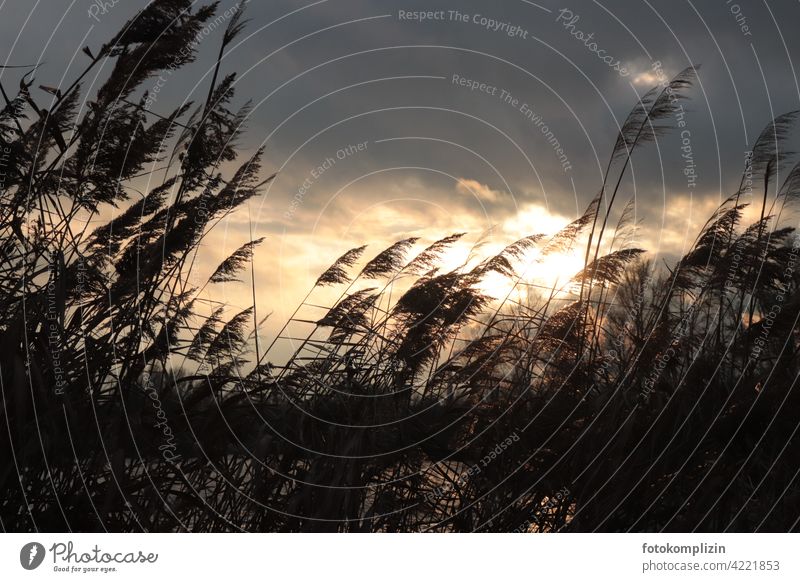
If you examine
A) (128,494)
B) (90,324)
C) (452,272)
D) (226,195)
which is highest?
(226,195)

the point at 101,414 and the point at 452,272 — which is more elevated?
the point at 452,272

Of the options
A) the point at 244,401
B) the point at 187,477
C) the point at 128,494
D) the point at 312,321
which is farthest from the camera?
the point at 312,321

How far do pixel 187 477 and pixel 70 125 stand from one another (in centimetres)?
191

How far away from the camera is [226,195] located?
3656 millimetres

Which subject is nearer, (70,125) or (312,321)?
(70,125)

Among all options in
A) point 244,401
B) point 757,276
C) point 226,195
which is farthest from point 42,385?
point 757,276

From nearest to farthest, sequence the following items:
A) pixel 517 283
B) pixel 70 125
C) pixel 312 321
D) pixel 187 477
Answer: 1. pixel 187 477
2. pixel 70 125
3. pixel 312 321
4. pixel 517 283

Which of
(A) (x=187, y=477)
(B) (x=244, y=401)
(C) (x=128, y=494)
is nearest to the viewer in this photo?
(C) (x=128, y=494)

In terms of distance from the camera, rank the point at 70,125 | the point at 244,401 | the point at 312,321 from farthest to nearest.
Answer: the point at 312,321 → the point at 70,125 → the point at 244,401

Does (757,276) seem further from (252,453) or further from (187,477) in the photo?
(187,477)
